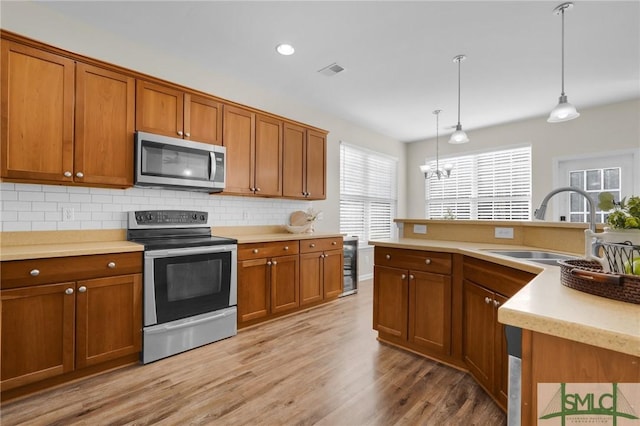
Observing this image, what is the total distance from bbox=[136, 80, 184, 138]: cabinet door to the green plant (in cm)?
302

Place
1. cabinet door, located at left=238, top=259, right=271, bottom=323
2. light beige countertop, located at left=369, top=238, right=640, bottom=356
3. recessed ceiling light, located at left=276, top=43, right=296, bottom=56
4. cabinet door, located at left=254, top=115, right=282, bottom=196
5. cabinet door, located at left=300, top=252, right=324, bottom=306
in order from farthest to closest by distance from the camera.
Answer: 1. cabinet door, located at left=300, top=252, right=324, bottom=306
2. cabinet door, located at left=254, top=115, right=282, bottom=196
3. cabinet door, located at left=238, top=259, right=271, bottom=323
4. recessed ceiling light, located at left=276, top=43, right=296, bottom=56
5. light beige countertop, located at left=369, top=238, right=640, bottom=356

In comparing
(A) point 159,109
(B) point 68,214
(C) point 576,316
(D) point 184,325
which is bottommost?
(D) point 184,325

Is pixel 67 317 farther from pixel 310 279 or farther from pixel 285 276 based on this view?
pixel 310 279

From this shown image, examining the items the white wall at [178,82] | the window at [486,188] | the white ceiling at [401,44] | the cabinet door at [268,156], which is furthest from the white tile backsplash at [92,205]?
the window at [486,188]

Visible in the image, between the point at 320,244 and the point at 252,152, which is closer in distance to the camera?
the point at 252,152

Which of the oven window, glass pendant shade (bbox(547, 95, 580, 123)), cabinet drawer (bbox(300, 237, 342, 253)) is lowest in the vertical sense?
the oven window

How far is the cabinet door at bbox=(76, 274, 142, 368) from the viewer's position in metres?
2.09

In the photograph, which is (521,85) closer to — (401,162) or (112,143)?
(401,162)

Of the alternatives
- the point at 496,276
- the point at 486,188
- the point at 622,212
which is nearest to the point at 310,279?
the point at 496,276

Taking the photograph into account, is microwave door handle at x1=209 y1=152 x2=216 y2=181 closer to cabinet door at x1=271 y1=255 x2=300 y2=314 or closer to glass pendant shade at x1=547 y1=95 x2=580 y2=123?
cabinet door at x1=271 y1=255 x2=300 y2=314

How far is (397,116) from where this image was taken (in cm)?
489

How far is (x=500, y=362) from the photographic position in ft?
5.85

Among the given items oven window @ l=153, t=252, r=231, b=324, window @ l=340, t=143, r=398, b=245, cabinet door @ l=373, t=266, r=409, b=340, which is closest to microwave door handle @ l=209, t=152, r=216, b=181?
oven window @ l=153, t=252, r=231, b=324

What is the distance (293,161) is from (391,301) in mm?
2089
